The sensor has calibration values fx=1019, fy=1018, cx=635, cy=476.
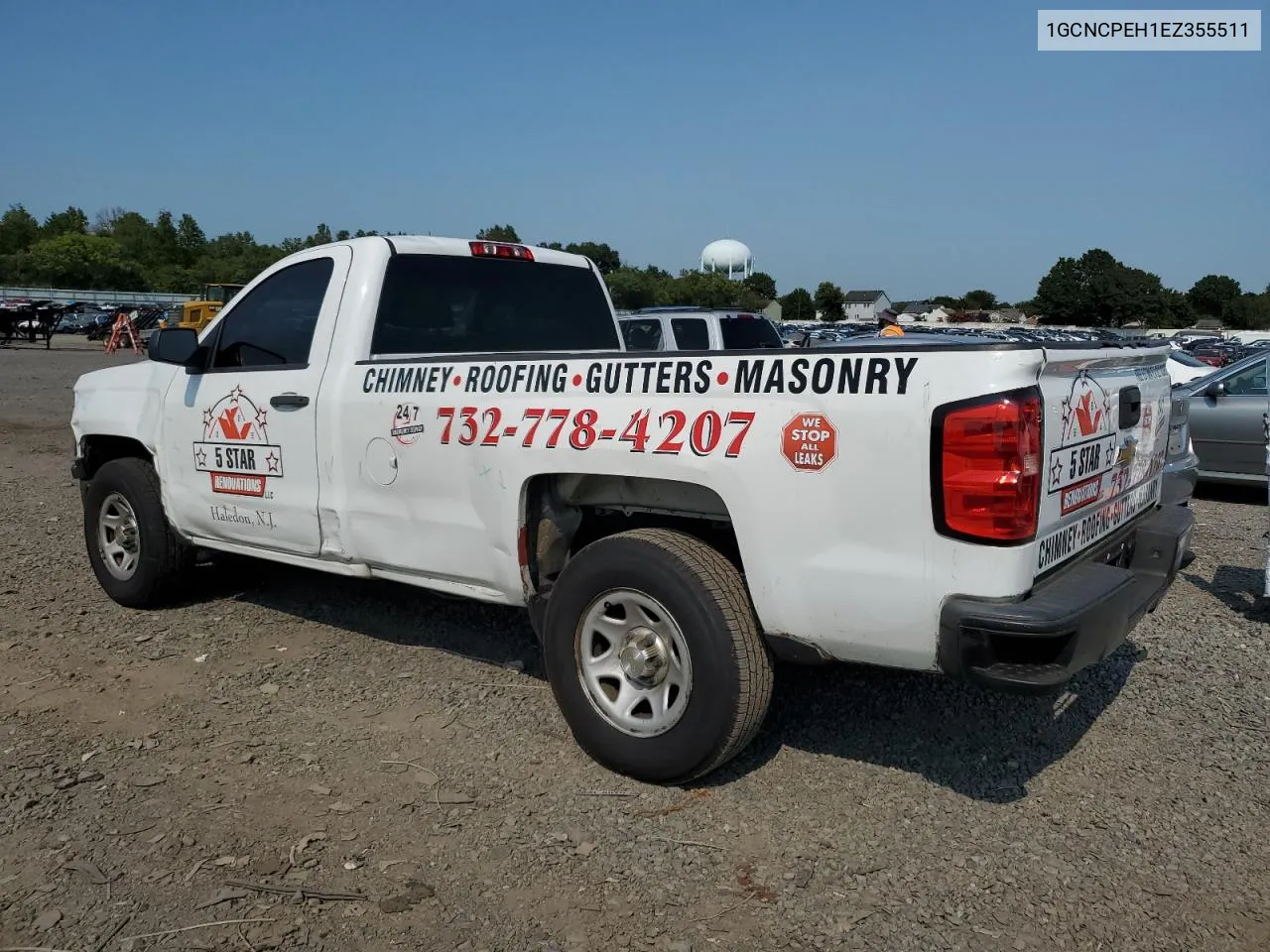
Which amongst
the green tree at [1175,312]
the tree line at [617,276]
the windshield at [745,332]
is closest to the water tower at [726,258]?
the tree line at [617,276]

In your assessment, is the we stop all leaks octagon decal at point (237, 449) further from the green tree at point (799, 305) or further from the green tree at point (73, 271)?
the green tree at point (799, 305)

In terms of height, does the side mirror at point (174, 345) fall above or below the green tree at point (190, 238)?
below

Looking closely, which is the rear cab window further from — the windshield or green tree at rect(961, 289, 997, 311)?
green tree at rect(961, 289, 997, 311)

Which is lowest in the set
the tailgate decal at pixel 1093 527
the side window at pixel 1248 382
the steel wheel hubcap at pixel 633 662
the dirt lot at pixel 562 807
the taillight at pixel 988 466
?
the dirt lot at pixel 562 807

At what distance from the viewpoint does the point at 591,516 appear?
13.5 feet

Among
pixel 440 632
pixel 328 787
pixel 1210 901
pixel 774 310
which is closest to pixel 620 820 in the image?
pixel 328 787

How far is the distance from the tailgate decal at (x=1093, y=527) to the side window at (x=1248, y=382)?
6.44 metres

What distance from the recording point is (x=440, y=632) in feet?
17.4

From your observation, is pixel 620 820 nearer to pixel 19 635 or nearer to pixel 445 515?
pixel 445 515

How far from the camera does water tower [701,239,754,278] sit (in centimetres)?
11731

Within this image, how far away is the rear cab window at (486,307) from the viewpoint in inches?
184

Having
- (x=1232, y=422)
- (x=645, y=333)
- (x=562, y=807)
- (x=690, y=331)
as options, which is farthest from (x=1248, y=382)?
(x=562, y=807)

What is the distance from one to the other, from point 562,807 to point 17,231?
123m

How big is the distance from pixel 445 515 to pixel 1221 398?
8420 mm
